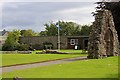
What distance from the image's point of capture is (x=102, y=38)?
39625 mm

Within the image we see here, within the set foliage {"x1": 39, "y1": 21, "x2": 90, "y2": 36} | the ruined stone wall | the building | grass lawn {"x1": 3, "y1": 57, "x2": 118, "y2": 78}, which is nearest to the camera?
grass lawn {"x1": 3, "y1": 57, "x2": 118, "y2": 78}

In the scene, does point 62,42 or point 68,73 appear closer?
point 68,73

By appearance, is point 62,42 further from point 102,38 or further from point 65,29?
point 102,38

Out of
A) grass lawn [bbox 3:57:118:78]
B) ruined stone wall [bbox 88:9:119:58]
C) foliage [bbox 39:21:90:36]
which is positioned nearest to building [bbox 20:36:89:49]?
foliage [bbox 39:21:90:36]

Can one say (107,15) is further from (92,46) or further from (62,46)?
(62,46)


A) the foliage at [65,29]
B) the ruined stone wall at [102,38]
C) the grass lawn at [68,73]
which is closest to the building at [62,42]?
the foliage at [65,29]

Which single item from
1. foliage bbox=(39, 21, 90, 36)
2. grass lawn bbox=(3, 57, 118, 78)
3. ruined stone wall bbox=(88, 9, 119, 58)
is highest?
foliage bbox=(39, 21, 90, 36)

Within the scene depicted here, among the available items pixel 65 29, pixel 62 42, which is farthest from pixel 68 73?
pixel 65 29

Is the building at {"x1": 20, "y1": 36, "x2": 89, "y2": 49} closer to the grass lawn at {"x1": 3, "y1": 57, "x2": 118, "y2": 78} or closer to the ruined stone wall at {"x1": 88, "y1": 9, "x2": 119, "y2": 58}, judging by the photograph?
the ruined stone wall at {"x1": 88, "y1": 9, "x2": 119, "y2": 58}

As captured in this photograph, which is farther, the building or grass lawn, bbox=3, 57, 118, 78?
the building

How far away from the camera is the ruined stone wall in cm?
3844

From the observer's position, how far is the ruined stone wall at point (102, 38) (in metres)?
38.4

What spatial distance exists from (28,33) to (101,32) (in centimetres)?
8015

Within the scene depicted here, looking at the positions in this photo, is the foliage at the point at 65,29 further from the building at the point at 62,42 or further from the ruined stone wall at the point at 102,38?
the ruined stone wall at the point at 102,38
